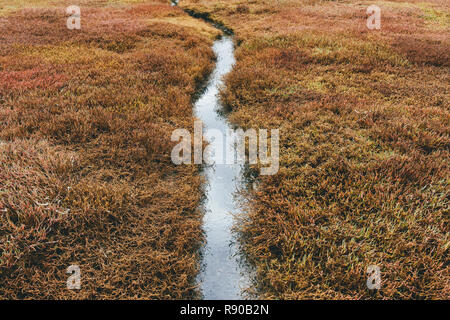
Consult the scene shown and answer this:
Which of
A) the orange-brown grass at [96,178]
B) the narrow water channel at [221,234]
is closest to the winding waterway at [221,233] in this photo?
the narrow water channel at [221,234]

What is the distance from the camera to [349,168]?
493cm

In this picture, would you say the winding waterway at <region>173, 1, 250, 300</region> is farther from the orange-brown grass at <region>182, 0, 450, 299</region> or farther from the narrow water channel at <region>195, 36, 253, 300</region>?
the orange-brown grass at <region>182, 0, 450, 299</region>

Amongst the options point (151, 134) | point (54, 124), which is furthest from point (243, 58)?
point (54, 124)

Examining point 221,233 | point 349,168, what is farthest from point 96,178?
point 349,168

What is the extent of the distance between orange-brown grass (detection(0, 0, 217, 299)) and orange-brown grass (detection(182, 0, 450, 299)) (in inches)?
54.0

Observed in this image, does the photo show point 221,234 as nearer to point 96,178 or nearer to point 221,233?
point 221,233

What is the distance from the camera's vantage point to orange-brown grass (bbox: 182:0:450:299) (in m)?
3.40

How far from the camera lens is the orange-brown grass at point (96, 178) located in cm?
334

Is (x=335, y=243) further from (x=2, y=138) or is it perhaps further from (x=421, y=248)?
(x=2, y=138)

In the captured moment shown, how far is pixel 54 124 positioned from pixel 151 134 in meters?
2.24

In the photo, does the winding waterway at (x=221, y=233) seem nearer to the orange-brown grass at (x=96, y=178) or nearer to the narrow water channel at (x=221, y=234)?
the narrow water channel at (x=221, y=234)

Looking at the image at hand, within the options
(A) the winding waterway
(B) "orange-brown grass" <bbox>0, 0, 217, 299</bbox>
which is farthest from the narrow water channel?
(B) "orange-brown grass" <bbox>0, 0, 217, 299</bbox>

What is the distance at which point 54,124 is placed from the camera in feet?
19.1

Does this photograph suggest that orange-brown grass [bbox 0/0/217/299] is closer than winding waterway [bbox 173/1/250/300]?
Yes
